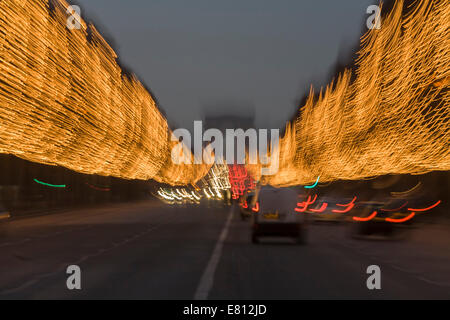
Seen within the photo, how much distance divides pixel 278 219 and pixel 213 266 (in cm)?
825

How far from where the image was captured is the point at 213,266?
16688mm

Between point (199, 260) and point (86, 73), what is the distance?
2682 centimetres

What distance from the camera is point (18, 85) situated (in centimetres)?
3084

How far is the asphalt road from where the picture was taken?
12.3 meters

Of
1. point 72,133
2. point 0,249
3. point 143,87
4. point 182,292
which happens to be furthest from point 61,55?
point 143,87

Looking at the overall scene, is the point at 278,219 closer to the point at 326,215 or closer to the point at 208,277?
the point at 208,277

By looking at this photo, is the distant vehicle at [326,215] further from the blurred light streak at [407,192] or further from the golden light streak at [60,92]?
the golden light streak at [60,92]

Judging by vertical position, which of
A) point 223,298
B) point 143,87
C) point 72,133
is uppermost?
point 143,87

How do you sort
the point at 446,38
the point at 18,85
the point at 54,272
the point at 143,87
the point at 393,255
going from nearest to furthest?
the point at 54,272
the point at 393,255
the point at 18,85
the point at 446,38
the point at 143,87

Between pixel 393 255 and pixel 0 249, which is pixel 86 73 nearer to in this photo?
pixel 0 249

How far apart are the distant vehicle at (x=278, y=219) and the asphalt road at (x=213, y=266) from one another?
1.53 ft

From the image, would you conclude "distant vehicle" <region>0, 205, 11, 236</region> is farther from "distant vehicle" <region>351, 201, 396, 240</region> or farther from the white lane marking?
"distant vehicle" <region>351, 201, 396, 240</region>

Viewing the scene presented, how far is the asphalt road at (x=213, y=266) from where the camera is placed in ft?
40.4

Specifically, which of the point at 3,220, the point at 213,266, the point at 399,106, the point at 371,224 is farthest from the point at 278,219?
→ the point at 399,106
